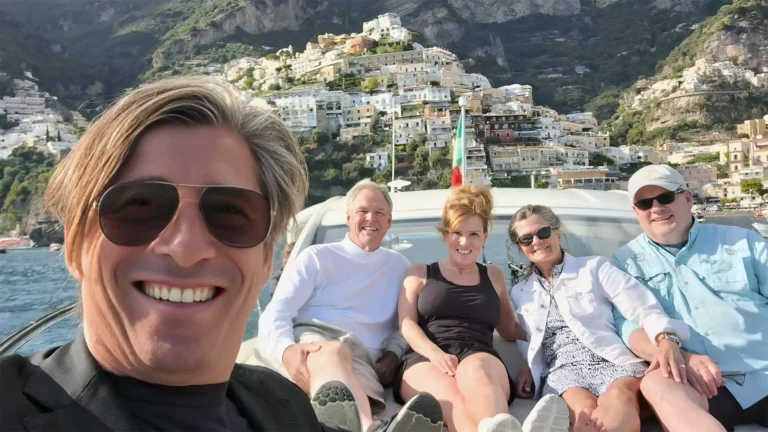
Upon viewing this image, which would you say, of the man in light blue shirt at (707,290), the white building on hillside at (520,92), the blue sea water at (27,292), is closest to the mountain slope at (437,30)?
the white building on hillside at (520,92)

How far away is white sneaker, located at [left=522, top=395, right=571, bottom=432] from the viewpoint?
1.63 meters

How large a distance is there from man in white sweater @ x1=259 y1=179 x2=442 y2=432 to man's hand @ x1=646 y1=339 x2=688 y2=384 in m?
0.88

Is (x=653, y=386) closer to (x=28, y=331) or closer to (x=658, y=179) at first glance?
(x=658, y=179)

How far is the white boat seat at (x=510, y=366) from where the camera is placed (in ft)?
6.50

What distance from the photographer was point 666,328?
6.63 ft

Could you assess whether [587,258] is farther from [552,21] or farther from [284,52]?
[552,21]

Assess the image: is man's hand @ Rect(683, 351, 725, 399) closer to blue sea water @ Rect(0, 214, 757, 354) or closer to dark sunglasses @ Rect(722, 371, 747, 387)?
dark sunglasses @ Rect(722, 371, 747, 387)

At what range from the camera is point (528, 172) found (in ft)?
227

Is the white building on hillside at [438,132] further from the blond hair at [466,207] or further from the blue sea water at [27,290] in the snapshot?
the blond hair at [466,207]

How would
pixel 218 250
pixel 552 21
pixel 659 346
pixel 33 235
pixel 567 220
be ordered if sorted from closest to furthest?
pixel 218 250 → pixel 659 346 → pixel 567 220 → pixel 33 235 → pixel 552 21

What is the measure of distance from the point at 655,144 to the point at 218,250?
84.5 meters

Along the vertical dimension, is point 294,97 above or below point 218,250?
above

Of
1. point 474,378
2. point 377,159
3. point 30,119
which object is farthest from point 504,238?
point 30,119

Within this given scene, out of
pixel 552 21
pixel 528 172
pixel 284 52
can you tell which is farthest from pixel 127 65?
pixel 552 21
